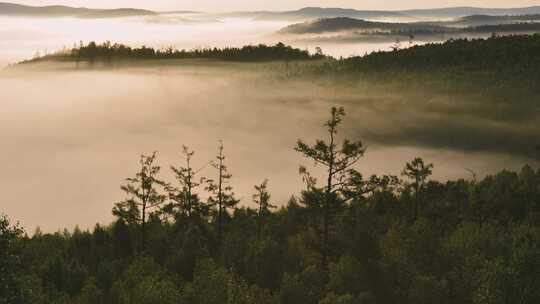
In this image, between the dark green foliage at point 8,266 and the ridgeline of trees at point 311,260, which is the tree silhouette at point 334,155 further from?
the dark green foliage at point 8,266

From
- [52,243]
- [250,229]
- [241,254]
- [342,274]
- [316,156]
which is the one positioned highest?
[316,156]

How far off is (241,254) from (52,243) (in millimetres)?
49441

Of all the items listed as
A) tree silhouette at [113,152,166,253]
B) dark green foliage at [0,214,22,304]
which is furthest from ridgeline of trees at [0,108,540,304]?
tree silhouette at [113,152,166,253]

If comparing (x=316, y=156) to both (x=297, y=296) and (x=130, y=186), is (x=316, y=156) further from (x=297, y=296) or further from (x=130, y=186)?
(x=130, y=186)

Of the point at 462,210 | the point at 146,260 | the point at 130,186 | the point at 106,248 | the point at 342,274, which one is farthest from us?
the point at 462,210

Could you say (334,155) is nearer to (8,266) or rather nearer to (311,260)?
(311,260)

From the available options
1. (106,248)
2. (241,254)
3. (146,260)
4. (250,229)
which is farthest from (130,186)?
(250,229)

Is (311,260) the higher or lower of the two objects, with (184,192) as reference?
lower

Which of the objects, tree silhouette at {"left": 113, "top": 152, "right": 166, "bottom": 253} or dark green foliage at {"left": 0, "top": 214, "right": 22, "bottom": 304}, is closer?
dark green foliage at {"left": 0, "top": 214, "right": 22, "bottom": 304}

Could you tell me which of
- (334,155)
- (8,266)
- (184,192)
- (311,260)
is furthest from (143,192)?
(8,266)

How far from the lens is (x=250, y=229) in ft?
274

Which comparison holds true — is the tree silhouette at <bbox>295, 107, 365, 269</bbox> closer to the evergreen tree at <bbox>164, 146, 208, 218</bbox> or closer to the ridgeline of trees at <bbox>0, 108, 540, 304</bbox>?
the ridgeline of trees at <bbox>0, 108, 540, 304</bbox>

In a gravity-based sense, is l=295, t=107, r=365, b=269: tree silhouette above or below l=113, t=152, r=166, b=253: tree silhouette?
above

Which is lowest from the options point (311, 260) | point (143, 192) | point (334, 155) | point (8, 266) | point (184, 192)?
point (311, 260)
